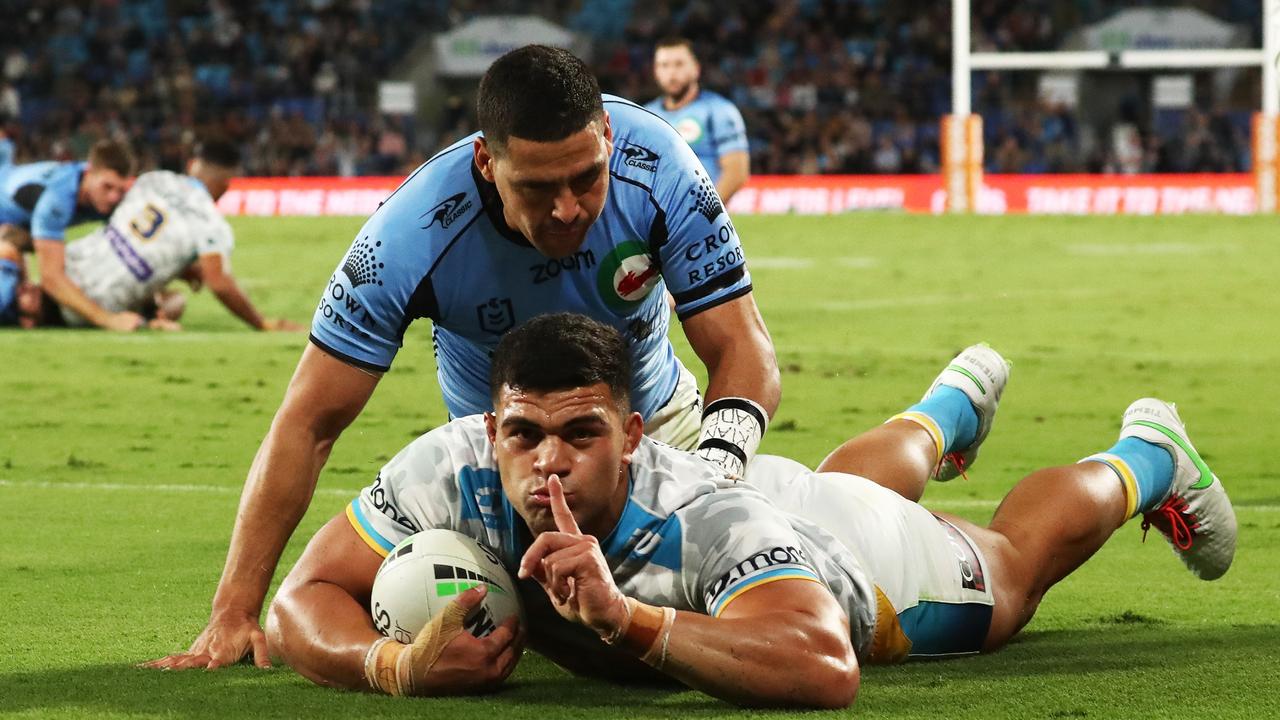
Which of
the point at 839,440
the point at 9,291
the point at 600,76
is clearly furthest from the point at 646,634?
the point at 600,76

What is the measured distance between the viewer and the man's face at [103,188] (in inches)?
516

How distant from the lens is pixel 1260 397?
10789 mm

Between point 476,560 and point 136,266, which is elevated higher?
point 476,560

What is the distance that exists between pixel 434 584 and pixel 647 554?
0.44 meters

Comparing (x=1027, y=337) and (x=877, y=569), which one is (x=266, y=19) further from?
(x=877, y=569)

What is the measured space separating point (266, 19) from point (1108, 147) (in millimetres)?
15292

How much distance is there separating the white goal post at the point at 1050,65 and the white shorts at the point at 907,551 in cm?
1982

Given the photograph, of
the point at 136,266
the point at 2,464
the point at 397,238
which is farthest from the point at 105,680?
the point at 136,266

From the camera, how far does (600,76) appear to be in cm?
3381

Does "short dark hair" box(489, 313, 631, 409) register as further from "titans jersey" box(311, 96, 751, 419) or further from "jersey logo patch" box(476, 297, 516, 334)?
"jersey logo patch" box(476, 297, 516, 334)

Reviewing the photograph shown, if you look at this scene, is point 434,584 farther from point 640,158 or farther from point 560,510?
point 640,158

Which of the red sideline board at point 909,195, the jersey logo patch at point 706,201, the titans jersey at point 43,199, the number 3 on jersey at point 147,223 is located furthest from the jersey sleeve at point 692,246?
the red sideline board at point 909,195

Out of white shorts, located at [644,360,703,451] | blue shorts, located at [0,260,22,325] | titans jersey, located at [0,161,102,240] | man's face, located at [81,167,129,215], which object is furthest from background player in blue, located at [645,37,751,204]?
white shorts, located at [644,360,703,451]

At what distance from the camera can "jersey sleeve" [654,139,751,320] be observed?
4.98 meters
